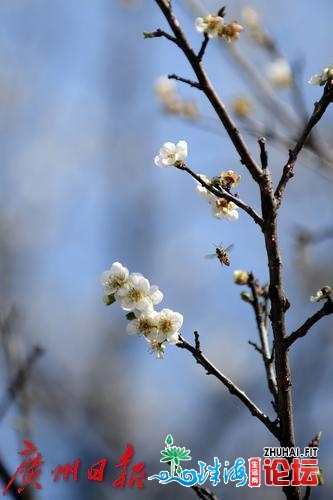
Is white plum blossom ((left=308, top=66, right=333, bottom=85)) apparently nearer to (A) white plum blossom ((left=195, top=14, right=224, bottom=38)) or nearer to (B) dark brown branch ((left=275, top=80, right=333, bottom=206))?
(B) dark brown branch ((left=275, top=80, right=333, bottom=206))

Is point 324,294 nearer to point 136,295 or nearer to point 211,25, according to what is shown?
point 136,295

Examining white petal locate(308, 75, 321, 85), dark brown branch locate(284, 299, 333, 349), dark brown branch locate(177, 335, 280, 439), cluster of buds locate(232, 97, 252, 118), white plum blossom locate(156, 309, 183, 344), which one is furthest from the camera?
cluster of buds locate(232, 97, 252, 118)

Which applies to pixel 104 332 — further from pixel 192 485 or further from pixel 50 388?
pixel 192 485

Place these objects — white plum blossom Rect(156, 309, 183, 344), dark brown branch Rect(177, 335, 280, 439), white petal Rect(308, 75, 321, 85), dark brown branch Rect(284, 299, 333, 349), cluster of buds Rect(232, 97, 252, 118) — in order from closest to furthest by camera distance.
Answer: dark brown branch Rect(284, 299, 333, 349) → dark brown branch Rect(177, 335, 280, 439) → white plum blossom Rect(156, 309, 183, 344) → white petal Rect(308, 75, 321, 85) → cluster of buds Rect(232, 97, 252, 118)

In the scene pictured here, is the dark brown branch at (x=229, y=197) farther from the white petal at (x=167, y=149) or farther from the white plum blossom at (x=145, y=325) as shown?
the white plum blossom at (x=145, y=325)

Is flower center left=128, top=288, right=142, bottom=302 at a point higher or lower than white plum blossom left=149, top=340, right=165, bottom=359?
higher

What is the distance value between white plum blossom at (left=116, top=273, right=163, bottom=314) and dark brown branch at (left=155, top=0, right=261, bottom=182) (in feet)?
1.66

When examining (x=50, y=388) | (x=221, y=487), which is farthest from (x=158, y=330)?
(x=50, y=388)

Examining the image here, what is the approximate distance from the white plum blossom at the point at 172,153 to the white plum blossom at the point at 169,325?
477mm

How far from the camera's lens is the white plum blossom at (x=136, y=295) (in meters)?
2.05

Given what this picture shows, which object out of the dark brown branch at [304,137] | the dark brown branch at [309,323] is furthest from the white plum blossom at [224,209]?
the dark brown branch at [309,323]

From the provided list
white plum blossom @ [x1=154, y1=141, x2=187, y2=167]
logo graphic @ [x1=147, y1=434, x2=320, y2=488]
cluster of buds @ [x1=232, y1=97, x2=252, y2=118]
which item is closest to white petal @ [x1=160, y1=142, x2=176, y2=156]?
white plum blossom @ [x1=154, y1=141, x2=187, y2=167]

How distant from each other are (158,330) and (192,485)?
48cm

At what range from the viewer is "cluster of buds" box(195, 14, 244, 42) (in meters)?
2.12
